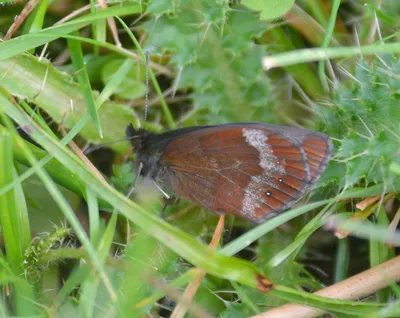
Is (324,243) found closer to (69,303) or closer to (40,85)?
(69,303)

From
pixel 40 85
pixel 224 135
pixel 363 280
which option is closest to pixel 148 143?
pixel 224 135

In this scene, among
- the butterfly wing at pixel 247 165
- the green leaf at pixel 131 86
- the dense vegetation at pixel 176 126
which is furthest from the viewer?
the green leaf at pixel 131 86

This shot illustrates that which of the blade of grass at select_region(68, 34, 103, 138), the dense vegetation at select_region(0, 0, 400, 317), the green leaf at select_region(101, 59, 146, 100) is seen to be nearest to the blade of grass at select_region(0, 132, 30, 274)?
the dense vegetation at select_region(0, 0, 400, 317)

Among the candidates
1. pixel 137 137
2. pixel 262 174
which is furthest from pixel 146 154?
pixel 262 174

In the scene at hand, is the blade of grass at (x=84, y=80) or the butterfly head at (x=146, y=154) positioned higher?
the blade of grass at (x=84, y=80)

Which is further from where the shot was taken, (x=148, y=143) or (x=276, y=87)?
(x=276, y=87)

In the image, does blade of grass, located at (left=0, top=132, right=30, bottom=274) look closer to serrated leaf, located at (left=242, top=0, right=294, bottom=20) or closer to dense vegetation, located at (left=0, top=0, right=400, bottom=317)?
dense vegetation, located at (left=0, top=0, right=400, bottom=317)

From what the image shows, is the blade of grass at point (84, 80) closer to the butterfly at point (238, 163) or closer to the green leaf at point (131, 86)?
the butterfly at point (238, 163)

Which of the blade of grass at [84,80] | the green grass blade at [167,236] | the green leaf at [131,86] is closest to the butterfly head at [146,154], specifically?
the blade of grass at [84,80]
